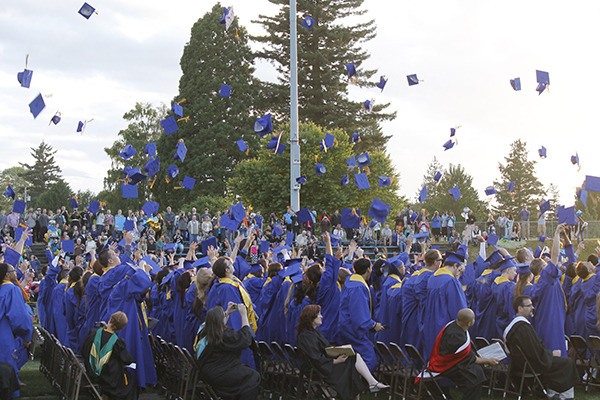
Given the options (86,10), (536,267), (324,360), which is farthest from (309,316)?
(86,10)

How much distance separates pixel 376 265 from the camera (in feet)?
40.2

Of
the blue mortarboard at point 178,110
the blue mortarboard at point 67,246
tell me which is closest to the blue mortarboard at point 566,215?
the blue mortarboard at point 178,110

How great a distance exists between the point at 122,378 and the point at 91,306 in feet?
8.36

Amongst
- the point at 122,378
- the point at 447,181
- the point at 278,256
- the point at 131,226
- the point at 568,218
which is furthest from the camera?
the point at 447,181

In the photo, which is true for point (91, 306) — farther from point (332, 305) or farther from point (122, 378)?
point (332, 305)

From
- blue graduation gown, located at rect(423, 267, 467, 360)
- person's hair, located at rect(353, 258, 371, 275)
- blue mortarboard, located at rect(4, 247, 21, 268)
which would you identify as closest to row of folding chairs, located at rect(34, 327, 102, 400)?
blue mortarboard, located at rect(4, 247, 21, 268)

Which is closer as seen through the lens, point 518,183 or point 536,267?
point 536,267

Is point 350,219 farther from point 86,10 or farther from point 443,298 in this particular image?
point 443,298

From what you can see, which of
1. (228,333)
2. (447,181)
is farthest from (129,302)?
(447,181)

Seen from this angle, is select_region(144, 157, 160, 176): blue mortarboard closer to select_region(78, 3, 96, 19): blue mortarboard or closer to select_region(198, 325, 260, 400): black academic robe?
select_region(78, 3, 96, 19): blue mortarboard

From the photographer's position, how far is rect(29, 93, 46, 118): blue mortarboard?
17228 millimetres

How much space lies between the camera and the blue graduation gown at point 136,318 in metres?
10.7

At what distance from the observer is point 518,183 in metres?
72.5

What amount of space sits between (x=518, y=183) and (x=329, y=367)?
66.2 meters
